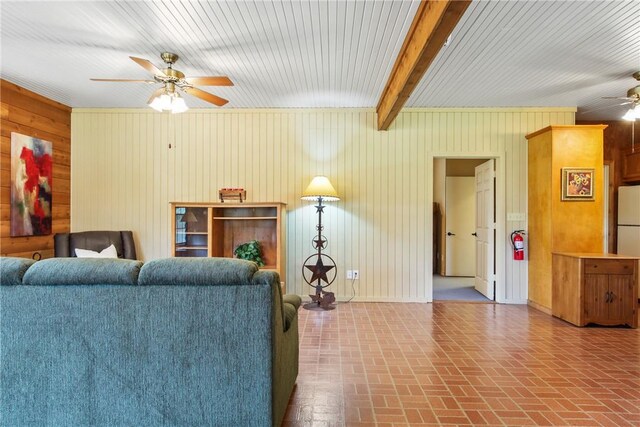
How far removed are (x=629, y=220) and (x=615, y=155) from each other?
104 centimetres

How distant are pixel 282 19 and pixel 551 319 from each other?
431 cm

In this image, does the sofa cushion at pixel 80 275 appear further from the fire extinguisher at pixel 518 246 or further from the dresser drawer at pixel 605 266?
the fire extinguisher at pixel 518 246

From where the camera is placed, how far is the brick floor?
Result: 2020mm

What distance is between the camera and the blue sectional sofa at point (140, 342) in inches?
62.4

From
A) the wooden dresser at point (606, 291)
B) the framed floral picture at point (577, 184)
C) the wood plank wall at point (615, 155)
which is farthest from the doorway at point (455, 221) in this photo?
the wooden dresser at point (606, 291)

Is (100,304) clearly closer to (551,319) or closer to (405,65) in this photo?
Answer: (405,65)

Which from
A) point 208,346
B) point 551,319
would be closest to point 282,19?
point 208,346

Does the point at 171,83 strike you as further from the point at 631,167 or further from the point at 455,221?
the point at 631,167

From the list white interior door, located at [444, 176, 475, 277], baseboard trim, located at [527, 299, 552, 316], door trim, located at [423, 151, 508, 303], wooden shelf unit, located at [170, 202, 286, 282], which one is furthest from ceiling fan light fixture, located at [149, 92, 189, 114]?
white interior door, located at [444, 176, 475, 277]

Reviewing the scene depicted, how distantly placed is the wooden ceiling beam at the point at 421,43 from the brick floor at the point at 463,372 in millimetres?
2421

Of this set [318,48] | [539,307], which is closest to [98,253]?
[318,48]

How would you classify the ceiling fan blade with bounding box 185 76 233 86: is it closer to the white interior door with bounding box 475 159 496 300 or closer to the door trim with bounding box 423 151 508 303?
the door trim with bounding box 423 151 508 303

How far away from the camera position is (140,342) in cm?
161

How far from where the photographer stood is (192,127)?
476 centimetres
